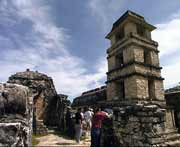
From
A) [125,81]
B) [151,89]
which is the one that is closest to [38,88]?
[125,81]

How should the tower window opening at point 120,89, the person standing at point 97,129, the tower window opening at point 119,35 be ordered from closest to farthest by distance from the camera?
the person standing at point 97,129, the tower window opening at point 120,89, the tower window opening at point 119,35

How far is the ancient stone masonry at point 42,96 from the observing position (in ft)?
59.3

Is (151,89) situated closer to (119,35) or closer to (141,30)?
(141,30)

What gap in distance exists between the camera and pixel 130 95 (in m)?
16.1

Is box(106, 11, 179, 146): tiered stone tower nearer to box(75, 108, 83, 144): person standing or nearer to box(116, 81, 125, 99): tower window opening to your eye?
box(116, 81, 125, 99): tower window opening

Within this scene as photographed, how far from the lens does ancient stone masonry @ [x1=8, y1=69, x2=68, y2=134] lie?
59.3 feet

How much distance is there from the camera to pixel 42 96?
1862 centimetres

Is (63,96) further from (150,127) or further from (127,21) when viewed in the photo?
(150,127)

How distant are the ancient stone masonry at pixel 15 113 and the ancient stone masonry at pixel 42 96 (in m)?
15.5

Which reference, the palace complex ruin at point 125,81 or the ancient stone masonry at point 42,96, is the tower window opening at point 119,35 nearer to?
the palace complex ruin at point 125,81

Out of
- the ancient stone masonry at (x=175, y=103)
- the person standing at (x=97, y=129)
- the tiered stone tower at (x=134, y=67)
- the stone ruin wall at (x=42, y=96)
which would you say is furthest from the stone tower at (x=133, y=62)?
the person standing at (x=97, y=129)

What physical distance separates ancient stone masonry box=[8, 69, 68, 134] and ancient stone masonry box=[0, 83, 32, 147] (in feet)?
50.7

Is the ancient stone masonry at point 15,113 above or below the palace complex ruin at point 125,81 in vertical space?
below

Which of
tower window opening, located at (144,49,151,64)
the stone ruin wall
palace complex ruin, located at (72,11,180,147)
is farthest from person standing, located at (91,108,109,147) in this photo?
tower window opening, located at (144,49,151,64)
